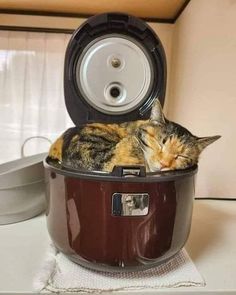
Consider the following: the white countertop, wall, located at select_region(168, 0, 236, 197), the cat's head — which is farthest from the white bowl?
wall, located at select_region(168, 0, 236, 197)

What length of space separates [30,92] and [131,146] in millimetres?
1466

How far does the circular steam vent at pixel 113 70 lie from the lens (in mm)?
631

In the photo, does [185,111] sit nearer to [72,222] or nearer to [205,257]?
[205,257]

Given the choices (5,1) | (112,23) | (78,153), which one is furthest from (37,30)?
(78,153)

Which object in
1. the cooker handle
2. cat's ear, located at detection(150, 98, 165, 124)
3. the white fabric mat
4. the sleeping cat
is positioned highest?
cat's ear, located at detection(150, 98, 165, 124)

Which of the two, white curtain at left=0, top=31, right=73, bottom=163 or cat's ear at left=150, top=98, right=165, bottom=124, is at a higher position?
white curtain at left=0, top=31, right=73, bottom=163

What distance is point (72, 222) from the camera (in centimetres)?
45

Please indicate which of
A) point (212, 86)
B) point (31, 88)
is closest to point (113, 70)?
point (212, 86)

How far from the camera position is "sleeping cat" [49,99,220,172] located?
1.58 feet

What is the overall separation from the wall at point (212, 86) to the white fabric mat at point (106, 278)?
0.54m

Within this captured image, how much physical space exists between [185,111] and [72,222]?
1.11 meters

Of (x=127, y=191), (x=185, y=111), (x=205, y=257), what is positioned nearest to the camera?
(x=127, y=191)

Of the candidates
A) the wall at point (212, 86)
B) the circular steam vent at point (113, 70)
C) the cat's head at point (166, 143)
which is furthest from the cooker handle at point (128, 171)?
the wall at point (212, 86)

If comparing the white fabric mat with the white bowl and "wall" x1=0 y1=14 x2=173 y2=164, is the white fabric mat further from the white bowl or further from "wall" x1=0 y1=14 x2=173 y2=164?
"wall" x1=0 y1=14 x2=173 y2=164
